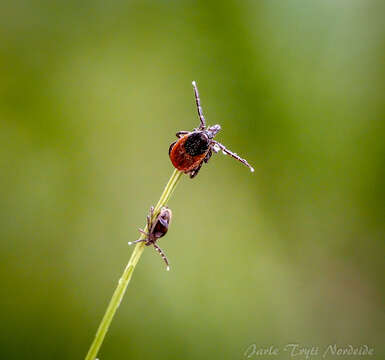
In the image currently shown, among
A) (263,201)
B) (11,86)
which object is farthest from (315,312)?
(11,86)

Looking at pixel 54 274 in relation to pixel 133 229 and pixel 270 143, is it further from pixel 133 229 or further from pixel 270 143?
pixel 270 143

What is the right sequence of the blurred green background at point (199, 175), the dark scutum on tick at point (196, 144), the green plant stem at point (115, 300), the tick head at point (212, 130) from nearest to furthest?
the green plant stem at point (115, 300), the dark scutum on tick at point (196, 144), the tick head at point (212, 130), the blurred green background at point (199, 175)

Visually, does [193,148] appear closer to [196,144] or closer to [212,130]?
[196,144]

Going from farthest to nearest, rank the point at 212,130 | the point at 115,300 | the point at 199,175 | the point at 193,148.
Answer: the point at 199,175, the point at 212,130, the point at 193,148, the point at 115,300

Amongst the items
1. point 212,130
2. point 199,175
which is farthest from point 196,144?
point 199,175

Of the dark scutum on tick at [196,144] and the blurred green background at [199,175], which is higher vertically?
the blurred green background at [199,175]

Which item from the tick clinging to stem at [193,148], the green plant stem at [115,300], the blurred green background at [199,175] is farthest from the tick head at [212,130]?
the blurred green background at [199,175]

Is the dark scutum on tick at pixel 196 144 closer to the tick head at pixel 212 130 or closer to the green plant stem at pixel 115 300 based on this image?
the tick head at pixel 212 130

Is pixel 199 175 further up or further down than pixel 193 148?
further up
